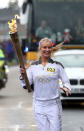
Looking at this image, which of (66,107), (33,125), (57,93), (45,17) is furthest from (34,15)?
(57,93)

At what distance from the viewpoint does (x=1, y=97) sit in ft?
59.6

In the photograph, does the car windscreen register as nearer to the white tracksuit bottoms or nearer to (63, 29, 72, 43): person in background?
(63, 29, 72, 43): person in background

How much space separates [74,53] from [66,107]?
231 centimetres

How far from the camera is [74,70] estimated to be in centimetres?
1484

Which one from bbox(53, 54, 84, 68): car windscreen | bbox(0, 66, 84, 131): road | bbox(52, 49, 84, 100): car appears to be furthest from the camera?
bbox(53, 54, 84, 68): car windscreen

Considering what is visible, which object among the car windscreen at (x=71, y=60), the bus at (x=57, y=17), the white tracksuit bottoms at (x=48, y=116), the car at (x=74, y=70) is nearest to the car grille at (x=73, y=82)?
the car at (x=74, y=70)

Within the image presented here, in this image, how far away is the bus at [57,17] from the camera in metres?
22.0

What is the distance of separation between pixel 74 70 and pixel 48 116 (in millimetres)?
8241

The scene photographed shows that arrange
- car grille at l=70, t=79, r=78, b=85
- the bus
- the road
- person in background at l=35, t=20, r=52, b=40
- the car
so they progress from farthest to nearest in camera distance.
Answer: the bus
person in background at l=35, t=20, r=52, b=40
car grille at l=70, t=79, r=78, b=85
the car
the road

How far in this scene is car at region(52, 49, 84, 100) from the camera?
1418cm

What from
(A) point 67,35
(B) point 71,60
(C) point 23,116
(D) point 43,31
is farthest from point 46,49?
(A) point 67,35

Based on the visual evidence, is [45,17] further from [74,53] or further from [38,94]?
[38,94]

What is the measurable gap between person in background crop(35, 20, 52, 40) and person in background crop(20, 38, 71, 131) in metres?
15.0

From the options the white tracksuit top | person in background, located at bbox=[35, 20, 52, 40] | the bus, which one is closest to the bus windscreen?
the bus
